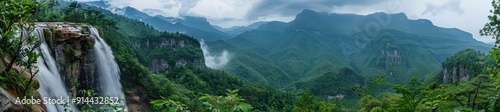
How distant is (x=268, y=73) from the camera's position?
177250 mm

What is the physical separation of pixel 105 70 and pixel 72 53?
14.8ft

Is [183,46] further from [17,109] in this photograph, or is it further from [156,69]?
[17,109]

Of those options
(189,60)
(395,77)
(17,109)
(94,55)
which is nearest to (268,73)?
(395,77)

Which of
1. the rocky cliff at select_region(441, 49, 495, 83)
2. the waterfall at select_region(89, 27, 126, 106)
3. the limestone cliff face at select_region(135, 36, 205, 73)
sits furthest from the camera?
the limestone cliff face at select_region(135, 36, 205, 73)

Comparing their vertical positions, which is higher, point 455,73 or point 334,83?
point 455,73

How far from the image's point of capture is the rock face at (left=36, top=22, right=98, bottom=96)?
1898cm

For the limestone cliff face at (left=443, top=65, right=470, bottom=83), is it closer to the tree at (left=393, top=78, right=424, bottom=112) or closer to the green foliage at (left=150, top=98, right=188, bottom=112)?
the tree at (left=393, top=78, right=424, bottom=112)

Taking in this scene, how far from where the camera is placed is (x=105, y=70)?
25016 millimetres

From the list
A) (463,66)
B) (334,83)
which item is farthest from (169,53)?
(334,83)

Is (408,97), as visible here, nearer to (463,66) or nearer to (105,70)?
(105,70)

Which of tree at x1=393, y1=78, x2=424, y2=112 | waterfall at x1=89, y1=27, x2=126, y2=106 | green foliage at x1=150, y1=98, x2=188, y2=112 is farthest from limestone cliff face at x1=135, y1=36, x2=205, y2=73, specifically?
green foliage at x1=150, y1=98, x2=188, y2=112

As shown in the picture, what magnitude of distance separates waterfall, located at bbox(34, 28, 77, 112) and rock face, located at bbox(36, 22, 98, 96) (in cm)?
89

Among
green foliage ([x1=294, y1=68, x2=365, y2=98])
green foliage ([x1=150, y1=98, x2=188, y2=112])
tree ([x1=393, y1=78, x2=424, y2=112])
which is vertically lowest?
green foliage ([x1=294, y1=68, x2=365, y2=98])

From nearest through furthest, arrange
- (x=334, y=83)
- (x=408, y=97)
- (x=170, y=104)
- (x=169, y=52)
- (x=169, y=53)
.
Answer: (x=170, y=104) → (x=408, y=97) → (x=169, y=53) → (x=169, y=52) → (x=334, y=83)
